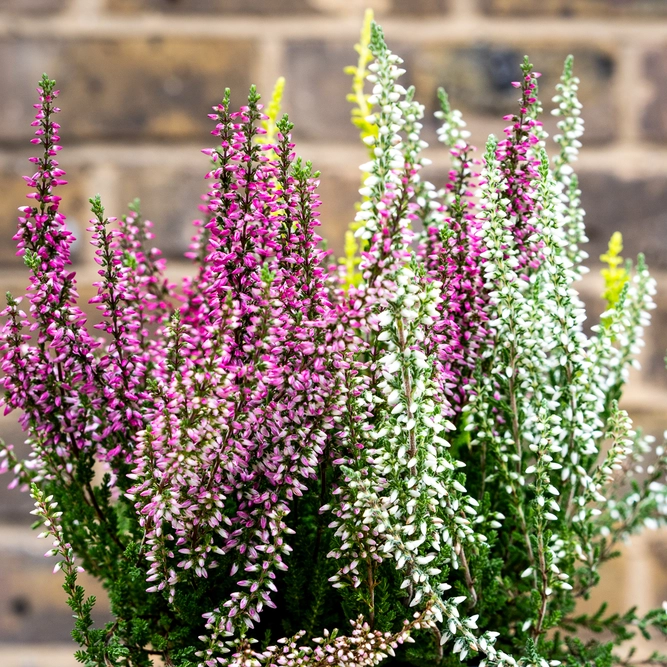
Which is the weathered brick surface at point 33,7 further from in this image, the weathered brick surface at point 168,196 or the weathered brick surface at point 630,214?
the weathered brick surface at point 630,214

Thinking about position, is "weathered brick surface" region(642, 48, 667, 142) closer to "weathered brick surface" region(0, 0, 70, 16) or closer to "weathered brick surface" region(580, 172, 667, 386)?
"weathered brick surface" region(580, 172, 667, 386)

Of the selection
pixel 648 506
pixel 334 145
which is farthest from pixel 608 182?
pixel 648 506

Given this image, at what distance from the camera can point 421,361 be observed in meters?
0.38

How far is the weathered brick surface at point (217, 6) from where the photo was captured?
1.10m

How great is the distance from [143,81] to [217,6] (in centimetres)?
15

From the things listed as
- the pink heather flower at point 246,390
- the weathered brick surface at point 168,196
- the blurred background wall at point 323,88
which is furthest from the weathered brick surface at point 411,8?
the pink heather flower at point 246,390

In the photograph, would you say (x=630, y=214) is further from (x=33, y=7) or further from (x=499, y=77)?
(x=33, y=7)

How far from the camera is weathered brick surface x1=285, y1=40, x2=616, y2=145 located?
3.60 ft

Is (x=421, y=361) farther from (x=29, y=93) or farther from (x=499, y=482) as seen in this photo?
(x=29, y=93)

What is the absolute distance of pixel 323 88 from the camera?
1107 mm

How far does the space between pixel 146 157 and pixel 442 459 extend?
86cm

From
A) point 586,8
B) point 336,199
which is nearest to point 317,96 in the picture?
point 336,199

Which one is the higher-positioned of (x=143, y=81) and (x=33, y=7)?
(x=33, y=7)

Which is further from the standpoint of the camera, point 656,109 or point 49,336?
point 656,109
